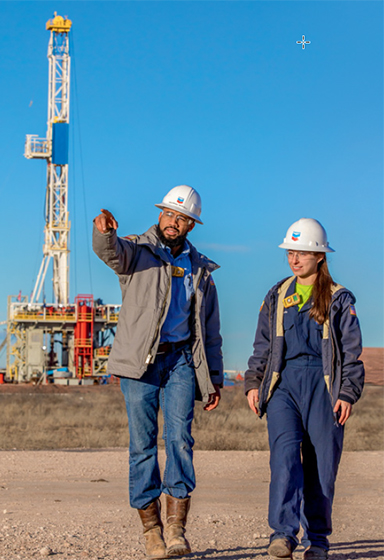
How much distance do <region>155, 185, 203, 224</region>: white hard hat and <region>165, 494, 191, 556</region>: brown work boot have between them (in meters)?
1.73

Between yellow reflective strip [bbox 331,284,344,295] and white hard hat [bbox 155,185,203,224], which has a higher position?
white hard hat [bbox 155,185,203,224]

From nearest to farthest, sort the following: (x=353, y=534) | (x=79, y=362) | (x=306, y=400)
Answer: (x=306, y=400) < (x=353, y=534) < (x=79, y=362)

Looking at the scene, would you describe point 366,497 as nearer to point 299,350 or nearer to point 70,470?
point 70,470

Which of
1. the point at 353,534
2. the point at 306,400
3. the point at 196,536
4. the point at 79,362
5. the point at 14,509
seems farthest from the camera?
the point at 79,362

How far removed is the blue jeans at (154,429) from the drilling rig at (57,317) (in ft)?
144

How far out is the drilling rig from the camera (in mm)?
52188

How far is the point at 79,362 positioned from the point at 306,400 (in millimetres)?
48543

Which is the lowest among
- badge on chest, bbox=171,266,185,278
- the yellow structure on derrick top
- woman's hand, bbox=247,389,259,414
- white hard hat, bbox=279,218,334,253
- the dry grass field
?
the dry grass field

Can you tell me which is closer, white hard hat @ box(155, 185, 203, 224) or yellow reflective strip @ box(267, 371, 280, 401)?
yellow reflective strip @ box(267, 371, 280, 401)

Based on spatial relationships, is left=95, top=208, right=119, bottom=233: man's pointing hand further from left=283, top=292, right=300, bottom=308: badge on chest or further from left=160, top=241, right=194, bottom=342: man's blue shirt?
left=283, top=292, right=300, bottom=308: badge on chest

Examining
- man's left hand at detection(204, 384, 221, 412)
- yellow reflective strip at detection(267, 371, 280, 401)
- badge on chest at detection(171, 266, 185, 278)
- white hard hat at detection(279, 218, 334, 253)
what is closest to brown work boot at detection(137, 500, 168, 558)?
man's left hand at detection(204, 384, 221, 412)

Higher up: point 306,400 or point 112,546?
point 306,400

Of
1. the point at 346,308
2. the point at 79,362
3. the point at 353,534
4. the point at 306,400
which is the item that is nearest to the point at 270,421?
the point at 306,400

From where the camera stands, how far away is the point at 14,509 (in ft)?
23.8
